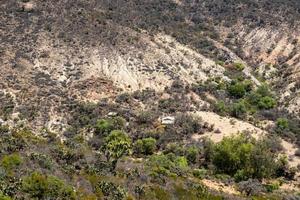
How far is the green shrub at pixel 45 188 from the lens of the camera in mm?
38781

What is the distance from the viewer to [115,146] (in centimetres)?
5925

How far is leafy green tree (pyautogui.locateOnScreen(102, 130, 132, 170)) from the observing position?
184 feet

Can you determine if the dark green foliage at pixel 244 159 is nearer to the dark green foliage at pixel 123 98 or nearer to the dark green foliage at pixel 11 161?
the dark green foliage at pixel 123 98

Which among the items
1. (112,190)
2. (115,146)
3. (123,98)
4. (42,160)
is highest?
(112,190)

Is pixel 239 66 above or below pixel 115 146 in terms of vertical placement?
below

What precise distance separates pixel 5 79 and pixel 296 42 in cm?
4571

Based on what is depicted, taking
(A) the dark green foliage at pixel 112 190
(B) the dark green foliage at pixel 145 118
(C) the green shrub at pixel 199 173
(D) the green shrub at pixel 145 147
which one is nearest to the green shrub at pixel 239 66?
(B) the dark green foliage at pixel 145 118

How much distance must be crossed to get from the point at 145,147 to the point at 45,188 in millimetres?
27535

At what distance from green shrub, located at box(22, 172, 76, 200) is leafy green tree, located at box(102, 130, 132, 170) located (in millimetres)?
11308

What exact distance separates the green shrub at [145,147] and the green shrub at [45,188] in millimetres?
25540

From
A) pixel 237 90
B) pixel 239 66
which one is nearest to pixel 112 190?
pixel 237 90

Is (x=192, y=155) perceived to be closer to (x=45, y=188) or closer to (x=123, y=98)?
(x=123, y=98)

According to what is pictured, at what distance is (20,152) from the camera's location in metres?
46.7

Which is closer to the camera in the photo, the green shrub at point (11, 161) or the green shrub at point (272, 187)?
the green shrub at point (11, 161)
